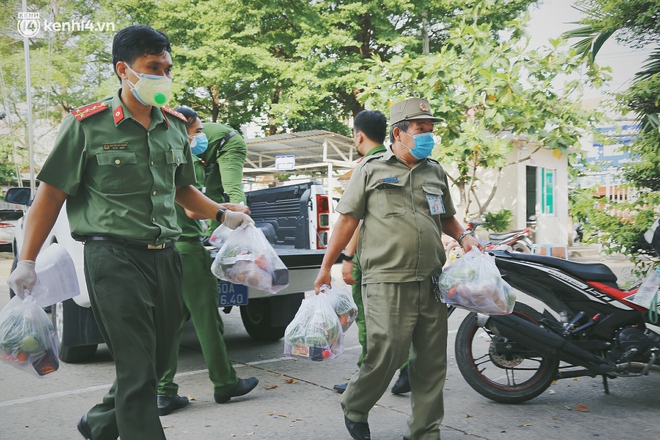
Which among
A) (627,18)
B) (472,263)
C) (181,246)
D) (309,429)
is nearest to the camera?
(472,263)

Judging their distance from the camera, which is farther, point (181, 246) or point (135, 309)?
point (181, 246)

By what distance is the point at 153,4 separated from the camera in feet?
65.9

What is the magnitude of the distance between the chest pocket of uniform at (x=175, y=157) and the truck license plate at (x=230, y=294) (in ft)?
6.76

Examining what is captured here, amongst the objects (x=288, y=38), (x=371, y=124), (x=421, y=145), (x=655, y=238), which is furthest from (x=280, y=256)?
(x=288, y=38)

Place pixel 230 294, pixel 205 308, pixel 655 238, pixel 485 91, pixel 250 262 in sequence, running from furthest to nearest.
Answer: pixel 485 91
pixel 230 294
pixel 205 308
pixel 655 238
pixel 250 262

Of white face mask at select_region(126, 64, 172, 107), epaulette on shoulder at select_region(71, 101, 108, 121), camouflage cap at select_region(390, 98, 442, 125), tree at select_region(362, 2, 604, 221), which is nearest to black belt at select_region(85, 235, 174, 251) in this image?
epaulette on shoulder at select_region(71, 101, 108, 121)

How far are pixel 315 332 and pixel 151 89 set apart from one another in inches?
62.5

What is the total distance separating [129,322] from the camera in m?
2.65

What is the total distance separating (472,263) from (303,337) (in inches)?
40.1

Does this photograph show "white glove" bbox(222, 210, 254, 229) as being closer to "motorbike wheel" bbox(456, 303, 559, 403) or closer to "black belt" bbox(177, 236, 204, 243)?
"black belt" bbox(177, 236, 204, 243)

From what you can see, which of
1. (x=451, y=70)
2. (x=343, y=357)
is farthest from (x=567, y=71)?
(x=343, y=357)

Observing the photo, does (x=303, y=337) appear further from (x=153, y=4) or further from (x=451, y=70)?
(x=153, y=4)

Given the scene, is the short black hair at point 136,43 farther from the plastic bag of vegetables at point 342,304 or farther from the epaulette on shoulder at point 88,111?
the plastic bag of vegetables at point 342,304

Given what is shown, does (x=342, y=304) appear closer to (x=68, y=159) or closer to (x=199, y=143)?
(x=199, y=143)
